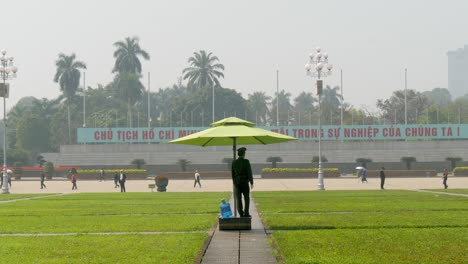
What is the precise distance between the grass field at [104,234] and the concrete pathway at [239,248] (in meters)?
0.32

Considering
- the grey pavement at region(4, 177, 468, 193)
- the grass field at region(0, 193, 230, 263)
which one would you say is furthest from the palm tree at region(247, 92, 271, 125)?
the grass field at region(0, 193, 230, 263)

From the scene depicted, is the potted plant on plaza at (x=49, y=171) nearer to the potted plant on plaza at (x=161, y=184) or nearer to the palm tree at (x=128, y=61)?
the potted plant on plaza at (x=161, y=184)

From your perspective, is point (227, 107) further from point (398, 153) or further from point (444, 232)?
point (444, 232)

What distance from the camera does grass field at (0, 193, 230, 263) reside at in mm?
12875

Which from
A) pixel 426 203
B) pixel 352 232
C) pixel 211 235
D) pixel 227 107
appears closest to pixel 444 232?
pixel 352 232

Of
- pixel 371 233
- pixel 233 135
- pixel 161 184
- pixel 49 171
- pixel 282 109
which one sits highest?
pixel 282 109

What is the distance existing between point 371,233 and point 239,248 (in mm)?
3648

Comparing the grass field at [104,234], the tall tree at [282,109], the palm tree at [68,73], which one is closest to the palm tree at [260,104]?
the tall tree at [282,109]

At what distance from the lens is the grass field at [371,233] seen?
12.5m

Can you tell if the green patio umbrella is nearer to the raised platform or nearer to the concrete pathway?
the raised platform

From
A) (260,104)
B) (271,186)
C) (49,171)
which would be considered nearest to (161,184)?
(271,186)

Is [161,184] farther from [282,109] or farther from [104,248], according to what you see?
[282,109]

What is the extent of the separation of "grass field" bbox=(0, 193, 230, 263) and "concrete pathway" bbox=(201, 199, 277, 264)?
32cm

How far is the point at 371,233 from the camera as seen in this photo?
52.2ft
